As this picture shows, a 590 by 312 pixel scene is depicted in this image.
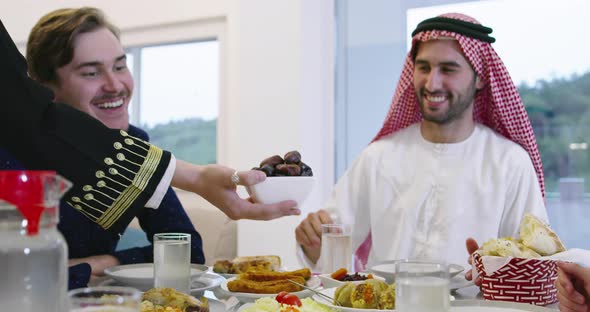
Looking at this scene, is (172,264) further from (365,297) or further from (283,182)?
(365,297)

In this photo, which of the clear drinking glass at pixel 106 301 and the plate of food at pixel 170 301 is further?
the plate of food at pixel 170 301

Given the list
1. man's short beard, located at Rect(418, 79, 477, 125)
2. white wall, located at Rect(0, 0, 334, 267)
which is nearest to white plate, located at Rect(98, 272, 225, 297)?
man's short beard, located at Rect(418, 79, 477, 125)

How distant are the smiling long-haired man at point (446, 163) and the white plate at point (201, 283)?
0.99 metres

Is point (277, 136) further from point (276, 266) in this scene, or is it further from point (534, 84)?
point (276, 266)

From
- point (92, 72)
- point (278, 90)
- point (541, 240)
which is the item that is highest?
point (278, 90)

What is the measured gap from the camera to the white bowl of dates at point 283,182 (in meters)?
1.39

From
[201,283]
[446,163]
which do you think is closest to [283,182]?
[201,283]

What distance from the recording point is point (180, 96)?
186 inches

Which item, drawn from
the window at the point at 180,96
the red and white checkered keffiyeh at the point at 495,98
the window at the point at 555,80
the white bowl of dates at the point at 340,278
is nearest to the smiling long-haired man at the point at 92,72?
the white bowl of dates at the point at 340,278

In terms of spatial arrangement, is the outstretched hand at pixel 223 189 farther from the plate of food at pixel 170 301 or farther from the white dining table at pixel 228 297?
the plate of food at pixel 170 301

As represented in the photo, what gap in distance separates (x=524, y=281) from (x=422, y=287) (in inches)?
22.3

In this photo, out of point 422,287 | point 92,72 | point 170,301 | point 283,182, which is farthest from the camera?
point 92,72

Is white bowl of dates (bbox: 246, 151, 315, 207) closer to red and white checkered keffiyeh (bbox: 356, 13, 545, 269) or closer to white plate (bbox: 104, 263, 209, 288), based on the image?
white plate (bbox: 104, 263, 209, 288)

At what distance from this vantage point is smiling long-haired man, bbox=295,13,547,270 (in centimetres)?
251
